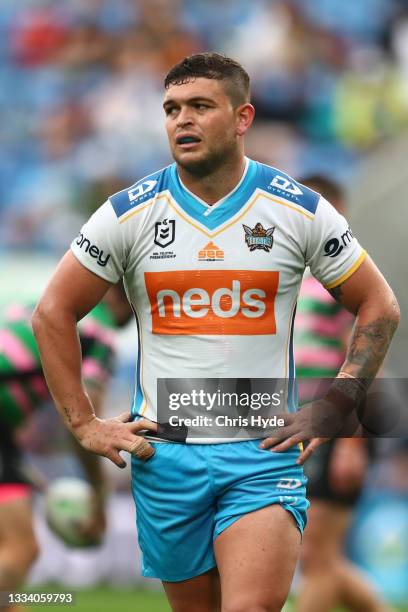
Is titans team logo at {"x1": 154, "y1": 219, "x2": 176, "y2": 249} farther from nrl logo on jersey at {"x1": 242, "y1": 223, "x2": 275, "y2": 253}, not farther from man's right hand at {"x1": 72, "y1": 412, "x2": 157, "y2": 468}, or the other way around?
man's right hand at {"x1": 72, "y1": 412, "x2": 157, "y2": 468}

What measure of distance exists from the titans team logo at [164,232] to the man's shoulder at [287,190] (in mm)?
360

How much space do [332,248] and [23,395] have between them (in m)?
2.52

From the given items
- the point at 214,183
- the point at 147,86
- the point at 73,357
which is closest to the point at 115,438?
the point at 73,357

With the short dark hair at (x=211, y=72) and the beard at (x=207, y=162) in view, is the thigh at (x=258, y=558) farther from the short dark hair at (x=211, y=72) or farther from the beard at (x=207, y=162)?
the short dark hair at (x=211, y=72)

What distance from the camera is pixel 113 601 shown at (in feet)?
29.3

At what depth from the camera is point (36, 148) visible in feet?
41.4

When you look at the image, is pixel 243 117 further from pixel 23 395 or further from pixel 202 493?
pixel 23 395

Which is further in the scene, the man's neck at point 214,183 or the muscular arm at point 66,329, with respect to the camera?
the man's neck at point 214,183

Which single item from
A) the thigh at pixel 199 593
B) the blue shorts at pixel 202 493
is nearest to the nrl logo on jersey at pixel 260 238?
the blue shorts at pixel 202 493

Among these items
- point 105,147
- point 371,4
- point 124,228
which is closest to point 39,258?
point 105,147

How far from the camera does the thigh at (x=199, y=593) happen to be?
4359mm

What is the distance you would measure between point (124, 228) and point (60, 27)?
30.9 feet

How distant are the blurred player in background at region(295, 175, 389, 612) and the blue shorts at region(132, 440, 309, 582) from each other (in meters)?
2.56

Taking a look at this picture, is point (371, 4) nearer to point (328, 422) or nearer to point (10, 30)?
A: point (10, 30)
